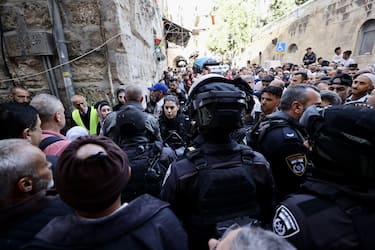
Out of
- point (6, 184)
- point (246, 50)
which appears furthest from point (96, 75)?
point (246, 50)

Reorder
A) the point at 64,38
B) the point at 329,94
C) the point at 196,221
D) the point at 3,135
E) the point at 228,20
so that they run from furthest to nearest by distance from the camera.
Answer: the point at 228,20
the point at 64,38
the point at 329,94
the point at 3,135
the point at 196,221

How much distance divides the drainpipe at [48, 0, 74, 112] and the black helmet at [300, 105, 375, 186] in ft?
11.4

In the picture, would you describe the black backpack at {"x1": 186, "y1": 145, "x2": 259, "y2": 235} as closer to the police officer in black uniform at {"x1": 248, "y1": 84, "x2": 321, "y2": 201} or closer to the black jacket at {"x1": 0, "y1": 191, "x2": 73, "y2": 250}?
the police officer in black uniform at {"x1": 248, "y1": 84, "x2": 321, "y2": 201}

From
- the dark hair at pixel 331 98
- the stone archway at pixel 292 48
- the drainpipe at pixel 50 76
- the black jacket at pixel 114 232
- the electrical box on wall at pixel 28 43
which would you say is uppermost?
the stone archway at pixel 292 48

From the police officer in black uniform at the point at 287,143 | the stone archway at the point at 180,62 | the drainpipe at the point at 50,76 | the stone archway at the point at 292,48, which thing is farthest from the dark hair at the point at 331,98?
the stone archway at the point at 180,62

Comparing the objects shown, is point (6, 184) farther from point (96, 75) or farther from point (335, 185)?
point (96, 75)

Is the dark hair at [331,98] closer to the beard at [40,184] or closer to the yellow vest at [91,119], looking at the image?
the beard at [40,184]

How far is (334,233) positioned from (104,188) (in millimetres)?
959

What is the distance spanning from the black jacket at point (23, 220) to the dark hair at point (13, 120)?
84 centimetres

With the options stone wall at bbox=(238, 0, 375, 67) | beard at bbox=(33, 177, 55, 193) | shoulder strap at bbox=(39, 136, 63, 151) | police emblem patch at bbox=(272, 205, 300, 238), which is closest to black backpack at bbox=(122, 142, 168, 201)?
shoulder strap at bbox=(39, 136, 63, 151)

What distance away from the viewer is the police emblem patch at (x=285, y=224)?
0.92 m

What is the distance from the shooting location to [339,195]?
0.93 meters

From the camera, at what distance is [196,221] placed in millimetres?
1275

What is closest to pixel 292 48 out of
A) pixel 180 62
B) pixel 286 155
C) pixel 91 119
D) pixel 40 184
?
pixel 180 62
